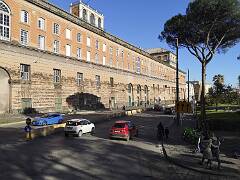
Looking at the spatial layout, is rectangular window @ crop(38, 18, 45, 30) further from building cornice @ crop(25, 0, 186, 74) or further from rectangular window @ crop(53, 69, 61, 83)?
rectangular window @ crop(53, 69, 61, 83)

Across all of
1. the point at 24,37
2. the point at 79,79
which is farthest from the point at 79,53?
the point at 24,37

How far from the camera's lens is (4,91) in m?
46.9

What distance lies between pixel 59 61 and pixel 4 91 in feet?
46.9

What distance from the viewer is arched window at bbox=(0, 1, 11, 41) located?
47.2 m

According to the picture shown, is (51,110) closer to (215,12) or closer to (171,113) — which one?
(171,113)

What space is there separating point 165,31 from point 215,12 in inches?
360

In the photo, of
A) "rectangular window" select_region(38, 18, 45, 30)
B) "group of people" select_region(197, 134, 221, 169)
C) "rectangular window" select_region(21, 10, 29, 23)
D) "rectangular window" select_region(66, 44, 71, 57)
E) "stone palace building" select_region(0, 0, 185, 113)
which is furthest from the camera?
"rectangular window" select_region(66, 44, 71, 57)

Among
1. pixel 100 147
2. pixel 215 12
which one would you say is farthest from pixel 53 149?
pixel 215 12

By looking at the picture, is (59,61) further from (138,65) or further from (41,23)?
(138,65)

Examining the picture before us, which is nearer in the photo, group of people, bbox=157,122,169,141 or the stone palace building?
group of people, bbox=157,122,169,141

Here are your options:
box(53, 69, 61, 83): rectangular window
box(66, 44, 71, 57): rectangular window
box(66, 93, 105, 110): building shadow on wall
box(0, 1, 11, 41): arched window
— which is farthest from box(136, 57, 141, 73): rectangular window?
box(0, 1, 11, 41): arched window

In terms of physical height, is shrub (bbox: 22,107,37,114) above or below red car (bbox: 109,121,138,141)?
above

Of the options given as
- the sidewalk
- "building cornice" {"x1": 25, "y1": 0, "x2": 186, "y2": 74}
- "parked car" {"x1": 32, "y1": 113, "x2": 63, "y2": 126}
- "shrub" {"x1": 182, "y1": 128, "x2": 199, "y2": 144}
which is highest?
"building cornice" {"x1": 25, "y1": 0, "x2": 186, "y2": 74}

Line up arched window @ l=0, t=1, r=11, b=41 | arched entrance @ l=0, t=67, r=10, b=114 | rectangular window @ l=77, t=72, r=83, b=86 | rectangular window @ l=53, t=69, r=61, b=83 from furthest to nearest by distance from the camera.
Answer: rectangular window @ l=77, t=72, r=83, b=86 → rectangular window @ l=53, t=69, r=61, b=83 → arched window @ l=0, t=1, r=11, b=41 → arched entrance @ l=0, t=67, r=10, b=114
